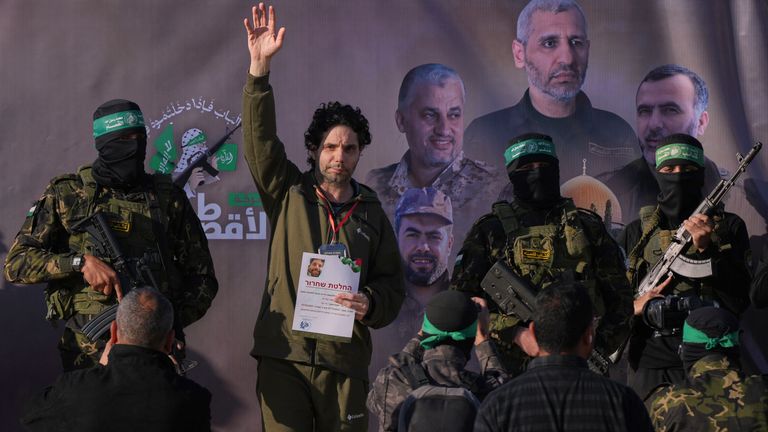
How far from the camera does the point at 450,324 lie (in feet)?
13.6

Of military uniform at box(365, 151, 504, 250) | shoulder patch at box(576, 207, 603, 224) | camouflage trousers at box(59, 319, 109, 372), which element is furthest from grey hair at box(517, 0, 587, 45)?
camouflage trousers at box(59, 319, 109, 372)

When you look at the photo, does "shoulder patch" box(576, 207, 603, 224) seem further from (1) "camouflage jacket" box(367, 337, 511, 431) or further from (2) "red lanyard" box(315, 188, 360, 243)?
(1) "camouflage jacket" box(367, 337, 511, 431)

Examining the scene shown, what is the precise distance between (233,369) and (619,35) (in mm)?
3340

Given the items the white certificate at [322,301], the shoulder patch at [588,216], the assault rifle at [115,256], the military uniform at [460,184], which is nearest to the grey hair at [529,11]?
Answer: the military uniform at [460,184]

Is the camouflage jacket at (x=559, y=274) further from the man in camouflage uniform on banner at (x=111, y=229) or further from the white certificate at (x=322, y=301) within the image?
the man in camouflage uniform on banner at (x=111, y=229)

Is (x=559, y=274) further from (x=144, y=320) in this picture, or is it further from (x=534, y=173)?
(x=144, y=320)

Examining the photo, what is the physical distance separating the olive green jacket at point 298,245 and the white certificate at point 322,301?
6 centimetres

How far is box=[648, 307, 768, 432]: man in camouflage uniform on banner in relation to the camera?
4195 millimetres

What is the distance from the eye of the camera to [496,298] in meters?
5.19

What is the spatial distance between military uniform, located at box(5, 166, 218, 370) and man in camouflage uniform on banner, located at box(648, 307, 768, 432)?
2277mm

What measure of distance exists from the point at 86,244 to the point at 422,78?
9.01 ft

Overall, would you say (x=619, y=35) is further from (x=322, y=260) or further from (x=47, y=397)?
(x=47, y=397)

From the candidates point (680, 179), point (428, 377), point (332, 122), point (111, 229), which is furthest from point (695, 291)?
point (111, 229)

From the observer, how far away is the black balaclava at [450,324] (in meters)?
4.15
